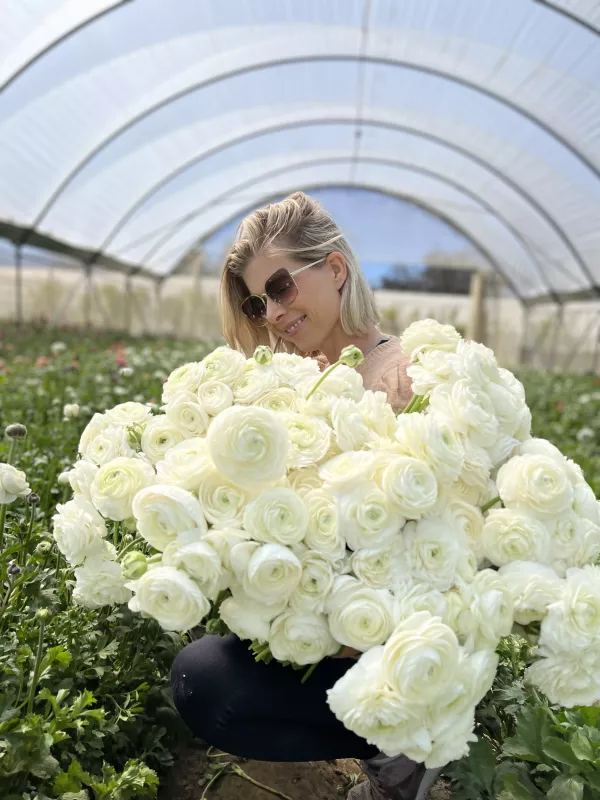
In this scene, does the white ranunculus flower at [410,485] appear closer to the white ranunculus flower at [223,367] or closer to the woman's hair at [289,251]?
the white ranunculus flower at [223,367]

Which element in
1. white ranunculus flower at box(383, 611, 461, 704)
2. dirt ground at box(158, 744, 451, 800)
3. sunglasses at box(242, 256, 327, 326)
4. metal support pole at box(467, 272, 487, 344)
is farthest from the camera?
metal support pole at box(467, 272, 487, 344)

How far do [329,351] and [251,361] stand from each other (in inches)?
38.5

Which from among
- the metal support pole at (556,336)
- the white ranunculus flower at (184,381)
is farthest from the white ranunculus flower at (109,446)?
the metal support pole at (556,336)

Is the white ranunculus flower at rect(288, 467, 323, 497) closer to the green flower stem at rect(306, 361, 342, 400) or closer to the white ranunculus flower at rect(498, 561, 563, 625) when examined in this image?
the green flower stem at rect(306, 361, 342, 400)

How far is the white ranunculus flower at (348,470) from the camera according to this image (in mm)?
1235

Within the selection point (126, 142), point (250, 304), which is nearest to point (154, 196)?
point (126, 142)

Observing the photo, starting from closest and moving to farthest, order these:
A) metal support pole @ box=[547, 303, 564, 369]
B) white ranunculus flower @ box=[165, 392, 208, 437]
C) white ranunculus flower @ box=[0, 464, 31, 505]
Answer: white ranunculus flower @ box=[165, 392, 208, 437] → white ranunculus flower @ box=[0, 464, 31, 505] → metal support pole @ box=[547, 303, 564, 369]

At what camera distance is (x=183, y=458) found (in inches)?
50.4

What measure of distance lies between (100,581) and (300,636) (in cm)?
46

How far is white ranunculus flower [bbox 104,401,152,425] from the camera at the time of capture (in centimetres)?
156

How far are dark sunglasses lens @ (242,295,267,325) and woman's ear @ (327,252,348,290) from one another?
0.79 feet

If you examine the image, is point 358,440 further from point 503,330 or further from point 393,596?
point 503,330

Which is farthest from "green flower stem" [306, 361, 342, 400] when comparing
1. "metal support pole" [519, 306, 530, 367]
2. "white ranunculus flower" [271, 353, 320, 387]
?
"metal support pole" [519, 306, 530, 367]

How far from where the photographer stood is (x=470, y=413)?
1303mm
